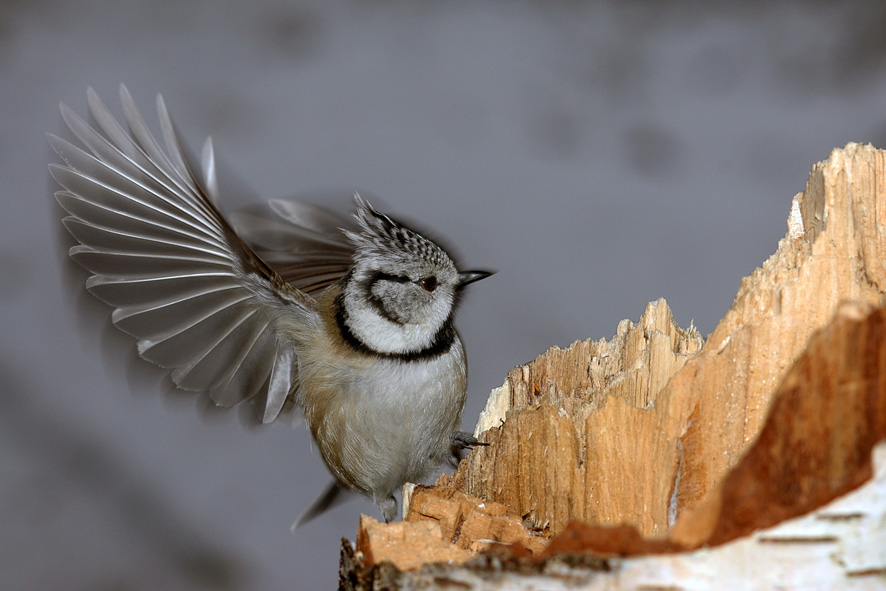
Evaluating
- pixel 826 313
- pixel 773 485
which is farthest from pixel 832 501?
pixel 826 313

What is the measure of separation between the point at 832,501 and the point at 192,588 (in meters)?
2.11

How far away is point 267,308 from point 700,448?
2.81 feet

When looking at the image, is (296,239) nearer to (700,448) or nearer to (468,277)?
(468,277)

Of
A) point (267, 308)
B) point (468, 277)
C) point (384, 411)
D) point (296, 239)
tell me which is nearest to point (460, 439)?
point (384, 411)

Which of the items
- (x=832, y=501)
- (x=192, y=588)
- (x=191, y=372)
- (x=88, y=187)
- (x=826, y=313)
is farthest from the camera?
(x=192, y=588)

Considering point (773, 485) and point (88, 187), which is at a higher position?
point (88, 187)

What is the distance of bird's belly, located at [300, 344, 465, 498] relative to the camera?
1.47 metres

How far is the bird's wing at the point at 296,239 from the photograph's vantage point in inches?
71.0

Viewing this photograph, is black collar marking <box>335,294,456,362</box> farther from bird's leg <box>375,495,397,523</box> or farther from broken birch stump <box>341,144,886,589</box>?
bird's leg <box>375,495,397,523</box>

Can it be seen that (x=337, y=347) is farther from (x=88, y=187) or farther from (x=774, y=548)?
(x=774, y=548)

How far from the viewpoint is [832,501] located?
1.98 feet

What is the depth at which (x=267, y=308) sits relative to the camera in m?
1.50

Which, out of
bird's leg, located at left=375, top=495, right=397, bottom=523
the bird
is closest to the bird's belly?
the bird

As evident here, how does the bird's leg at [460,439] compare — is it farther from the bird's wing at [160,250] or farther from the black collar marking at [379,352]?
the bird's wing at [160,250]
